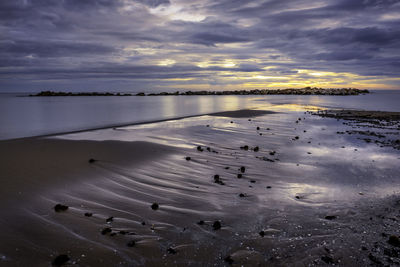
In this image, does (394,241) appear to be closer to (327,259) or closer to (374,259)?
(374,259)

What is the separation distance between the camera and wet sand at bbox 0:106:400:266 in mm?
3564

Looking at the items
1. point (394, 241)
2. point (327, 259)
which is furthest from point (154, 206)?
point (394, 241)

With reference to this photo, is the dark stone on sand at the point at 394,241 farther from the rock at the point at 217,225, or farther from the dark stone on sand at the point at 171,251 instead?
the dark stone on sand at the point at 171,251

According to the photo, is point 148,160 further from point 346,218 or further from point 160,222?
point 346,218

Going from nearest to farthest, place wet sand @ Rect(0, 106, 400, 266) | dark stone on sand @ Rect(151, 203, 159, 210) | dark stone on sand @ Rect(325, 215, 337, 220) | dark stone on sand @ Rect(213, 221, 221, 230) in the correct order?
1. wet sand @ Rect(0, 106, 400, 266)
2. dark stone on sand @ Rect(213, 221, 221, 230)
3. dark stone on sand @ Rect(325, 215, 337, 220)
4. dark stone on sand @ Rect(151, 203, 159, 210)

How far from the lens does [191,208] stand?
504 centimetres

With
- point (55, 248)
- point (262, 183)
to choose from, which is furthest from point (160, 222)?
point (262, 183)

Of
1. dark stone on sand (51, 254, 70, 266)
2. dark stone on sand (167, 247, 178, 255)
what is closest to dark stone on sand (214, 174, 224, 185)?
dark stone on sand (167, 247, 178, 255)

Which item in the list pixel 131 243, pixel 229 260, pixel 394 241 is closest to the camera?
pixel 229 260

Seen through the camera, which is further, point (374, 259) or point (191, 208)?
point (191, 208)

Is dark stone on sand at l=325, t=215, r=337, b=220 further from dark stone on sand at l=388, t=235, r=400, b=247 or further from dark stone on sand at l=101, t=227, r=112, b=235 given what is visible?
dark stone on sand at l=101, t=227, r=112, b=235

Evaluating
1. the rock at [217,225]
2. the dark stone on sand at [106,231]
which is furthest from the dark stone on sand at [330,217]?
the dark stone on sand at [106,231]

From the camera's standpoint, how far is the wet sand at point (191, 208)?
11.7ft

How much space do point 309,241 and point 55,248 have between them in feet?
12.7
